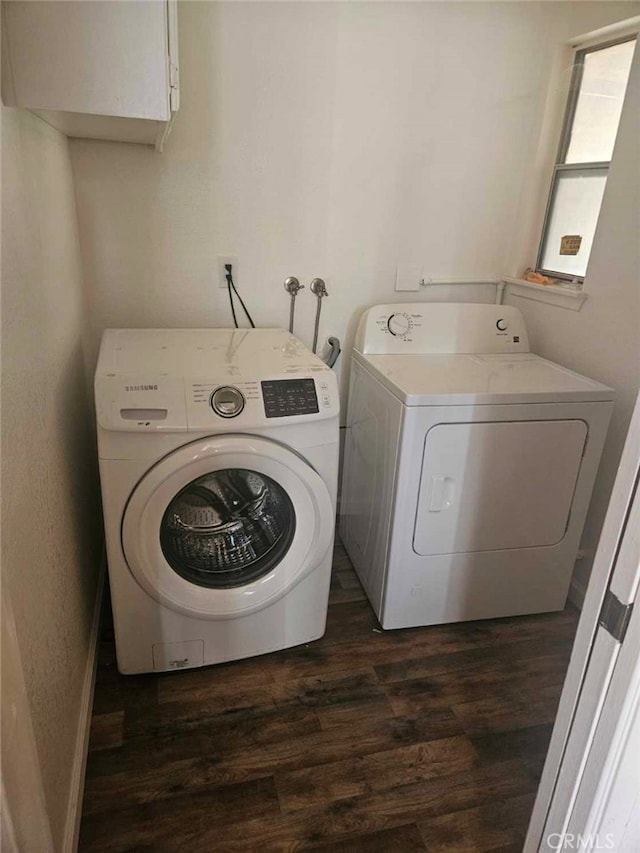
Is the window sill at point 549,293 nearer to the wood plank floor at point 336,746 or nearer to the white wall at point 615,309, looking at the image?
the white wall at point 615,309

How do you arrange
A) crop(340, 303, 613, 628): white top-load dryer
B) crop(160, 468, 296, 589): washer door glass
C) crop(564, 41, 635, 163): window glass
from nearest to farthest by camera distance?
crop(160, 468, 296, 589): washer door glass → crop(340, 303, 613, 628): white top-load dryer → crop(564, 41, 635, 163): window glass

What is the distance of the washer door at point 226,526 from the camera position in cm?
146

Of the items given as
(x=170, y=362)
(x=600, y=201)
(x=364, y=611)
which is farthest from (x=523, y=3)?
(x=364, y=611)

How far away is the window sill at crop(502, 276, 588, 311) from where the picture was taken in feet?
6.70

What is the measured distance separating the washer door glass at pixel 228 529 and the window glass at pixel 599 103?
168 centimetres

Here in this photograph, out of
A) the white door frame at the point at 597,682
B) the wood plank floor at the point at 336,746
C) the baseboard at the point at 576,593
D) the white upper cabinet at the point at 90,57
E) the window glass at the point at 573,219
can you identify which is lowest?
the wood plank floor at the point at 336,746

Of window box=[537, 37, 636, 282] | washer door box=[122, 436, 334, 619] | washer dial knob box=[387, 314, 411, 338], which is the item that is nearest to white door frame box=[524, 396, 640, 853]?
washer door box=[122, 436, 334, 619]

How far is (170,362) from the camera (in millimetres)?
1567

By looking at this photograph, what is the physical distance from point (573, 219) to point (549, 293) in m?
0.31

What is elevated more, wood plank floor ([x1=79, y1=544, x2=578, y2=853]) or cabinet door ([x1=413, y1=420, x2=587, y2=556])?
cabinet door ([x1=413, y1=420, x2=587, y2=556])

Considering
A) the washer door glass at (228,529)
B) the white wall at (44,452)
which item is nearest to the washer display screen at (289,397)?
the washer door glass at (228,529)

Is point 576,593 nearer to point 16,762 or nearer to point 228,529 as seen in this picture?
point 228,529

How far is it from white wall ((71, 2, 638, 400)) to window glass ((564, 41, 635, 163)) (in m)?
0.12

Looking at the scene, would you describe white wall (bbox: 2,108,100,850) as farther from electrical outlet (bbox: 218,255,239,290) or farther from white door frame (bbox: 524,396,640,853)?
white door frame (bbox: 524,396,640,853)
